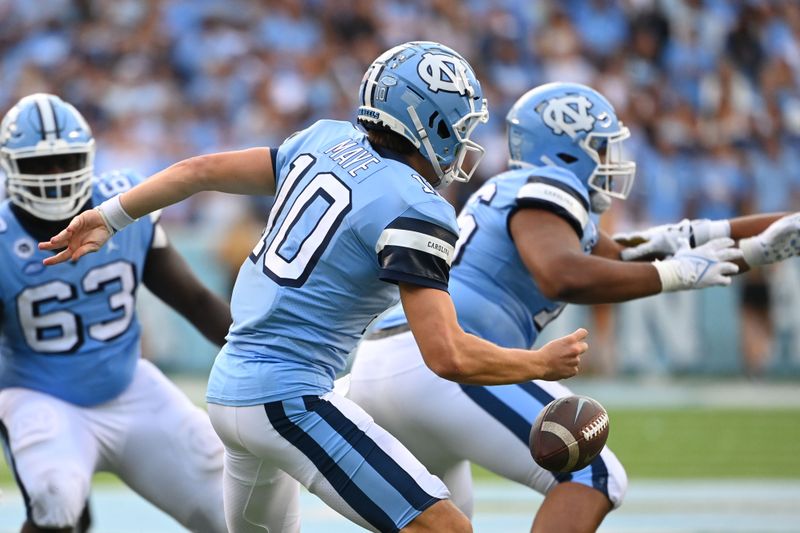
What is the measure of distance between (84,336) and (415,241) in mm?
1845

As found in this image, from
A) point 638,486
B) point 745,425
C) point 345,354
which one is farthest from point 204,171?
point 745,425

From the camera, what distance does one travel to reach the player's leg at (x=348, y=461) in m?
3.29

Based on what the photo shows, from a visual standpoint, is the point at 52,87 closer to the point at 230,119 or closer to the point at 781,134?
the point at 230,119

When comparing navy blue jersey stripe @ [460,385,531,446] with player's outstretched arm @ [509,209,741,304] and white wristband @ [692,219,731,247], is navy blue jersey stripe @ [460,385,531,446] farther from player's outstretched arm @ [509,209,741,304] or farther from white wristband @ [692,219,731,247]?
white wristband @ [692,219,731,247]

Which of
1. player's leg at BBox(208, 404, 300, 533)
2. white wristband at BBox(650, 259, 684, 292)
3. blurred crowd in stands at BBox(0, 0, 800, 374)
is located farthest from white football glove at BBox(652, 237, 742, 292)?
blurred crowd in stands at BBox(0, 0, 800, 374)

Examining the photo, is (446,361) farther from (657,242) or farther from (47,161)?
(47,161)

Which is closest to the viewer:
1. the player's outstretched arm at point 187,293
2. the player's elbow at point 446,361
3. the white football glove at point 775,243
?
the player's elbow at point 446,361

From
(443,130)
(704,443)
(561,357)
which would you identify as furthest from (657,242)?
(704,443)

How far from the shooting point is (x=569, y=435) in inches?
145

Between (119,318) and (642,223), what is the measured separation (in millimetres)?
7753

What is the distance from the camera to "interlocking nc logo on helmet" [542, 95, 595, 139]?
4.46 m

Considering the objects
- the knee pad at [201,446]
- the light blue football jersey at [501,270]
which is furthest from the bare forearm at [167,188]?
the knee pad at [201,446]

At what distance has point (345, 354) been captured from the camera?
11.8 ft

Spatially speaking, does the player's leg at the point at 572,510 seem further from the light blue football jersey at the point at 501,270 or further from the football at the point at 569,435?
the light blue football jersey at the point at 501,270
